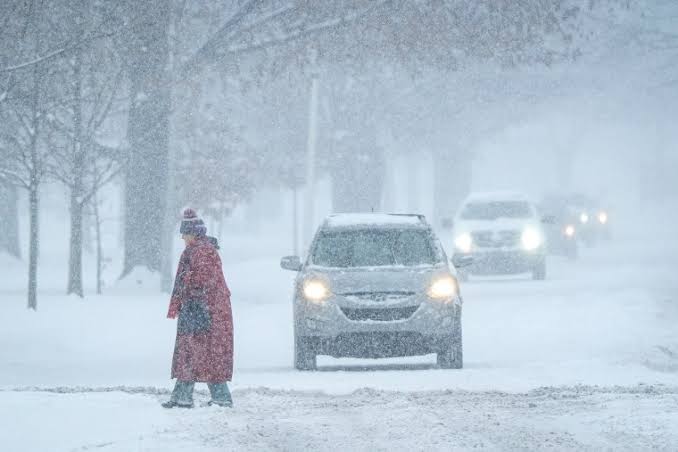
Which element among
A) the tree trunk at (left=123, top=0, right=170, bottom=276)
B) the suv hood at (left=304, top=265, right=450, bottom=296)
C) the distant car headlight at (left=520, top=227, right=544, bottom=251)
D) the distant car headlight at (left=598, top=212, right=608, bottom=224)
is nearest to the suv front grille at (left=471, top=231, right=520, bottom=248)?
the distant car headlight at (left=520, top=227, right=544, bottom=251)

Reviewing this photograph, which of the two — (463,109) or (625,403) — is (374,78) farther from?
(625,403)

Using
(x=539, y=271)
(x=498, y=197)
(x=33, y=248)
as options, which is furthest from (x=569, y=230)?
(x=33, y=248)

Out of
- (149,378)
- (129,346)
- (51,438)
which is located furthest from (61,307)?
(51,438)

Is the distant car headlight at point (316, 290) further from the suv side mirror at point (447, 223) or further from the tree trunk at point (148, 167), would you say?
the suv side mirror at point (447, 223)

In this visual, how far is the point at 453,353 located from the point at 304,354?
1559mm

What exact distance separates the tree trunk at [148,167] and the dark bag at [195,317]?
1465 cm

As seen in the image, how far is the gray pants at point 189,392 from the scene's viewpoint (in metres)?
10.3

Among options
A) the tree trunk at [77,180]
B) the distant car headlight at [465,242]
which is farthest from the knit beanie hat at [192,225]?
the distant car headlight at [465,242]

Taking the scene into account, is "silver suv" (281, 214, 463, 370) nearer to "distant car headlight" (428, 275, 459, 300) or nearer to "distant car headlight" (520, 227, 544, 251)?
"distant car headlight" (428, 275, 459, 300)

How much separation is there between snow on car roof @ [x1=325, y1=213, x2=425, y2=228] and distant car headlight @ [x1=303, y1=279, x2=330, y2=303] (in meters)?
1.37

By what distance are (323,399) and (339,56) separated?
14989 millimetres

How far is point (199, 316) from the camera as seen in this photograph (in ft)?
33.4

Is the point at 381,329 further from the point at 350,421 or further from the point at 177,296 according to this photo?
the point at 177,296

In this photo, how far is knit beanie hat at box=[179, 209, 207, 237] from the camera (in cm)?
1017
